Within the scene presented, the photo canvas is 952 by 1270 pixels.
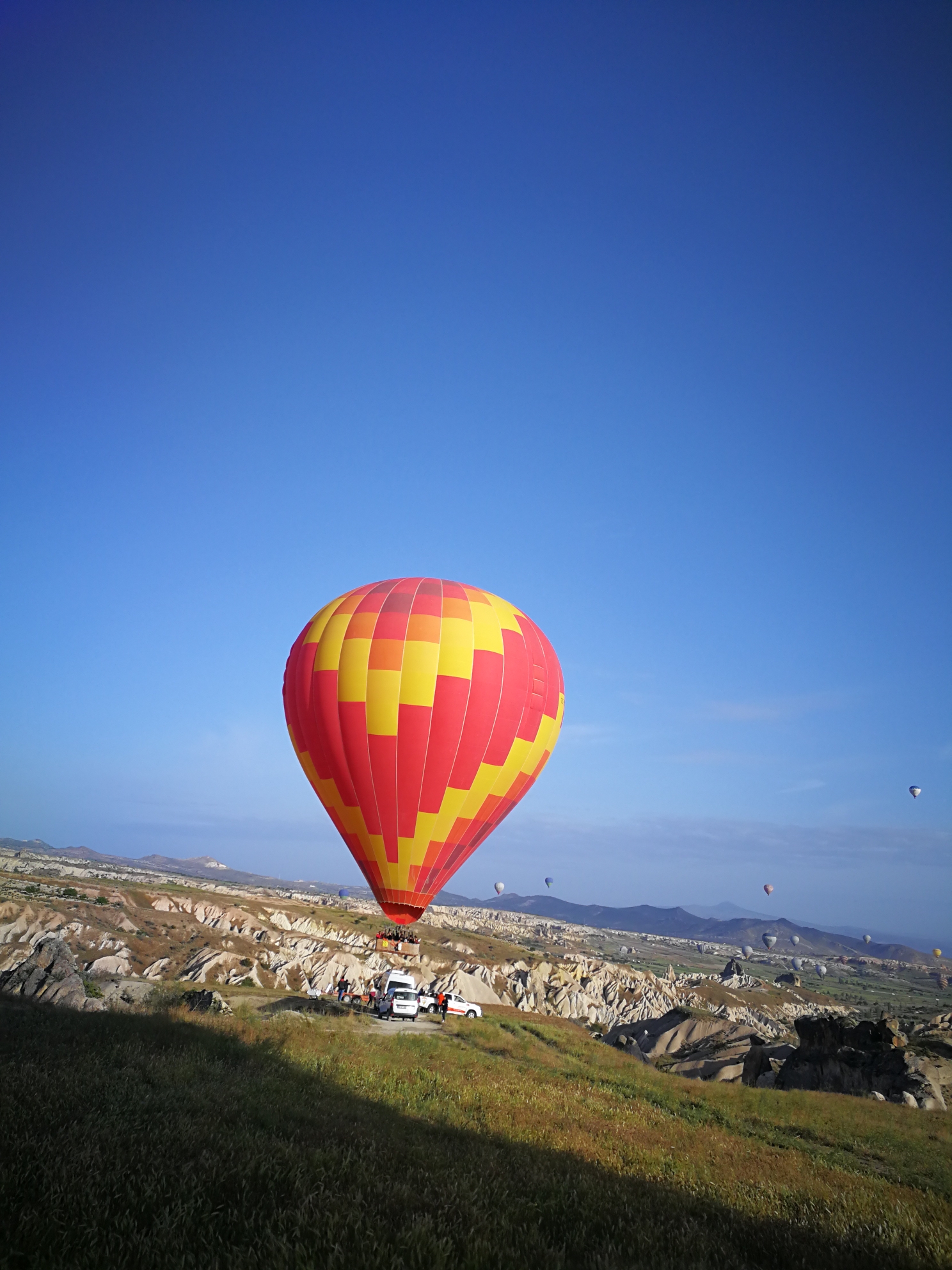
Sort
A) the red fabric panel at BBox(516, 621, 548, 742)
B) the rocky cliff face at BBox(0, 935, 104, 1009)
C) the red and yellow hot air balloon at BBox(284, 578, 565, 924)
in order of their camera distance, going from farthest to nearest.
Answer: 1. the red fabric panel at BBox(516, 621, 548, 742)
2. the red and yellow hot air balloon at BBox(284, 578, 565, 924)
3. the rocky cliff face at BBox(0, 935, 104, 1009)

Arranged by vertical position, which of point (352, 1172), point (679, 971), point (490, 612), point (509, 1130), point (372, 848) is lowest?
point (679, 971)

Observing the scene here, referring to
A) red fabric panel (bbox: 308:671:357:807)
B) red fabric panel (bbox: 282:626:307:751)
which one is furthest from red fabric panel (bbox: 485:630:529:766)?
red fabric panel (bbox: 282:626:307:751)

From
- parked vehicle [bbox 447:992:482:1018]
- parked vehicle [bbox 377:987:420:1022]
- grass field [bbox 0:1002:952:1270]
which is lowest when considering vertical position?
parked vehicle [bbox 447:992:482:1018]

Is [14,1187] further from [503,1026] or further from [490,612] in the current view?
[503,1026]

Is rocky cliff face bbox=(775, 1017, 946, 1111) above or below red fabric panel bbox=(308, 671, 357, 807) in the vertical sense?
below

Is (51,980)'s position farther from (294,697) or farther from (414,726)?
(414,726)

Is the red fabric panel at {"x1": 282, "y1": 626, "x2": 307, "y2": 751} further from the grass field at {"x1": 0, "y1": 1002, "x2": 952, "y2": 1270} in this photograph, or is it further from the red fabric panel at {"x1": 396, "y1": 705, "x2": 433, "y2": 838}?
the grass field at {"x1": 0, "y1": 1002, "x2": 952, "y2": 1270}

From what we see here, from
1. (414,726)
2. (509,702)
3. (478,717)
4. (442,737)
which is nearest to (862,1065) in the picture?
(509,702)

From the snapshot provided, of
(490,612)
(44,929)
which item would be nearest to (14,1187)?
(490,612)
